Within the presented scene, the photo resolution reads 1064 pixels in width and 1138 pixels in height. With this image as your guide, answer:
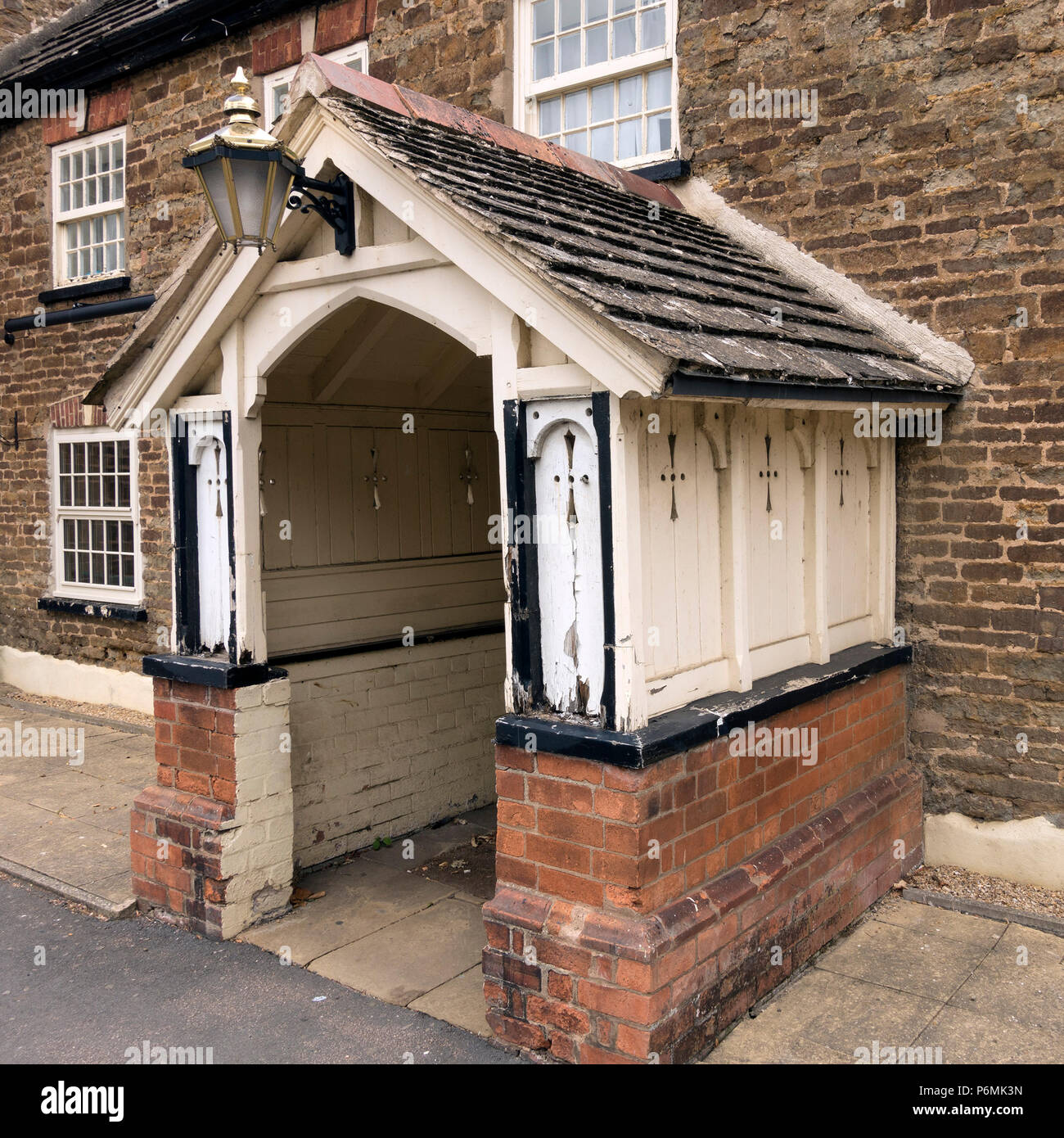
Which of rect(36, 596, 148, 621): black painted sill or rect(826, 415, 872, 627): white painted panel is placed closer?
rect(826, 415, 872, 627): white painted panel

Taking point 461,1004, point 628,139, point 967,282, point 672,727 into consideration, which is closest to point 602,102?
point 628,139

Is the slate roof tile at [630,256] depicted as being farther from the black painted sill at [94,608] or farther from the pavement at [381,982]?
the black painted sill at [94,608]

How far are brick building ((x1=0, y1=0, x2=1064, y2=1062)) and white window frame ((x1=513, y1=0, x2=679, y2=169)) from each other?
28 mm

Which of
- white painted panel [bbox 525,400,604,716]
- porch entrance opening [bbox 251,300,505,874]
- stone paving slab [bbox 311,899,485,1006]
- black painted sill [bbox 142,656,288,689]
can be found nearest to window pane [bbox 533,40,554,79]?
porch entrance opening [bbox 251,300,505,874]

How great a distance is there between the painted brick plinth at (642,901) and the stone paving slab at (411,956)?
0.71 meters

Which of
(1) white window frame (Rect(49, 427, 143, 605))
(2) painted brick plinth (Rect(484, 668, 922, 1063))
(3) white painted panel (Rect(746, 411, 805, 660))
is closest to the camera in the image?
(2) painted brick plinth (Rect(484, 668, 922, 1063))

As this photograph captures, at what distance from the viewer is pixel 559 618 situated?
13.7 feet

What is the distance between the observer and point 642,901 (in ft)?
12.7

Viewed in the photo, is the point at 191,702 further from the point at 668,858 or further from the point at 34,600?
the point at 34,600

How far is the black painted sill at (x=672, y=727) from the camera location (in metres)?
3.89

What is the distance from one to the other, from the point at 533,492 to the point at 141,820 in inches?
120

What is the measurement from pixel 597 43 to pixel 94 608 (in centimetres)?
723

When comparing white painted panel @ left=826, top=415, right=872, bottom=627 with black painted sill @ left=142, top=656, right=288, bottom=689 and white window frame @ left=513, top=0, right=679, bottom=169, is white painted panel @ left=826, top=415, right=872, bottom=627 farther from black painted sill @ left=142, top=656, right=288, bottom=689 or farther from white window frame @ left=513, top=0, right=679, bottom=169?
black painted sill @ left=142, top=656, right=288, bottom=689

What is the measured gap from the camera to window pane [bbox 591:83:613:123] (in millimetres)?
7445
